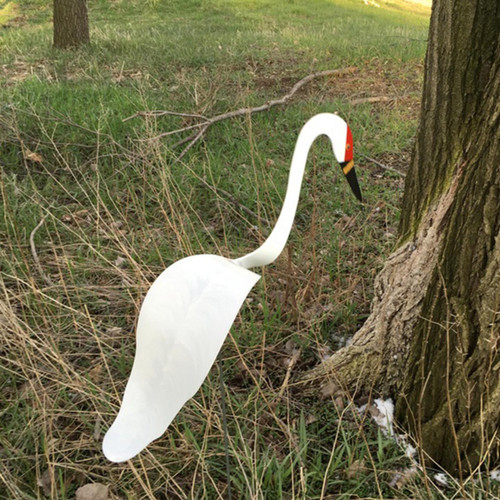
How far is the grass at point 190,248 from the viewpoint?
1676 mm

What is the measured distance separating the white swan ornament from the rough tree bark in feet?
1.91

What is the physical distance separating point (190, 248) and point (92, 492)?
1.00 m

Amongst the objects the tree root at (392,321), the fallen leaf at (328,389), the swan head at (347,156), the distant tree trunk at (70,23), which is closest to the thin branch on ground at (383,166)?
the tree root at (392,321)

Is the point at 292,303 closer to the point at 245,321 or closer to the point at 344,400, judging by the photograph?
the point at 245,321

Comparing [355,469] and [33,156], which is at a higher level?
[33,156]

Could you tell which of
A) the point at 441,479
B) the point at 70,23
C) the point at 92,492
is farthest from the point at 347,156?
the point at 70,23

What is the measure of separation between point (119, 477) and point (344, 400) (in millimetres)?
889

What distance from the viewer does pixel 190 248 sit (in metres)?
2.14

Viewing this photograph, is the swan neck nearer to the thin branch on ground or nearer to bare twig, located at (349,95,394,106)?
the thin branch on ground

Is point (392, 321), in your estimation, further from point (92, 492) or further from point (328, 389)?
point (92, 492)

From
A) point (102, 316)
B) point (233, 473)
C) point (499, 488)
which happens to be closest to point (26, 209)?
point (102, 316)

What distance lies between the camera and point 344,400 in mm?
1949

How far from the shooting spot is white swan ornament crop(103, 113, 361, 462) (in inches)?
43.2

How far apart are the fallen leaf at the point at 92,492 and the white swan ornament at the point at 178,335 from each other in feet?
1.90
